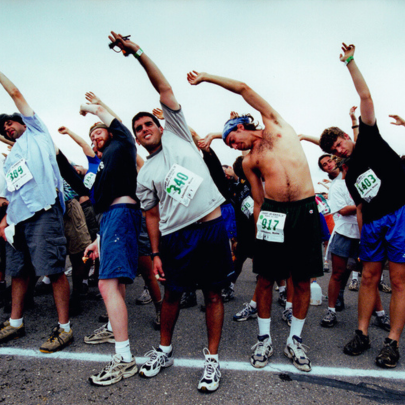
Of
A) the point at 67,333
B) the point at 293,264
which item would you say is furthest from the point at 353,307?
the point at 67,333

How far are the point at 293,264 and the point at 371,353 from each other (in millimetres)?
1023

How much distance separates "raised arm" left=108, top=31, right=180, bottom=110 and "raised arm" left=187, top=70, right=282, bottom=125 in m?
0.30

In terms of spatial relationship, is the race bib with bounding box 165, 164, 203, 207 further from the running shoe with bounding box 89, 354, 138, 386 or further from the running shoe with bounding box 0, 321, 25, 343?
the running shoe with bounding box 0, 321, 25, 343

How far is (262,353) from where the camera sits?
2.28 metres

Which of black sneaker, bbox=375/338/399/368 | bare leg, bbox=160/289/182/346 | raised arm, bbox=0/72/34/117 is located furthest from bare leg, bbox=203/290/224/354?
raised arm, bbox=0/72/34/117

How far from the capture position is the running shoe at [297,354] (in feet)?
7.16

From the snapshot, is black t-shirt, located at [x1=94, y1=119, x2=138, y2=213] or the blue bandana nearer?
black t-shirt, located at [x1=94, y1=119, x2=138, y2=213]

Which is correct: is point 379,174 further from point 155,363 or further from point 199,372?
point 155,363

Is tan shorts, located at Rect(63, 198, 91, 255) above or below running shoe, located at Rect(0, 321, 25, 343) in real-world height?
above

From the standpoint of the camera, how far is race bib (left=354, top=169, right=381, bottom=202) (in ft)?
8.07

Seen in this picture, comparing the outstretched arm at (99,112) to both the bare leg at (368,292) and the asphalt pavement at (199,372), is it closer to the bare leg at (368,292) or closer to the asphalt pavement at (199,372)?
the asphalt pavement at (199,372)

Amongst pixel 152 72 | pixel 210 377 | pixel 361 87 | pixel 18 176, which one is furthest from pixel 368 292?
pixel 18 176

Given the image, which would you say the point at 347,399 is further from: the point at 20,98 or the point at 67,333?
the point at 20,98

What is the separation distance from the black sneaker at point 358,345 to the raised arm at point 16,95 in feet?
11.5
